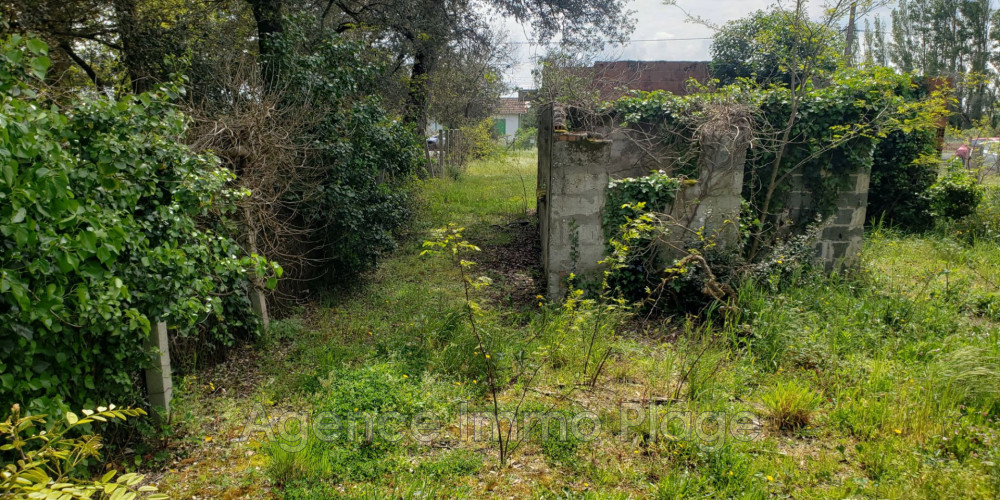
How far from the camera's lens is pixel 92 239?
2746 millimetres

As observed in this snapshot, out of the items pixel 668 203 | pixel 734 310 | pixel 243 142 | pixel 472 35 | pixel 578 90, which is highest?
pixel 472 35

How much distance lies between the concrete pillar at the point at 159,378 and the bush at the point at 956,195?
1092 centimetres

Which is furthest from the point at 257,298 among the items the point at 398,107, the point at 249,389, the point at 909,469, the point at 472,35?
the point at 472,35

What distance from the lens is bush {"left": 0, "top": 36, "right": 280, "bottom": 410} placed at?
2.57 m

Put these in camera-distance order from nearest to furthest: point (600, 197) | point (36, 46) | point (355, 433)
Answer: point (36, 46), point (355, 433), point (600, 197)

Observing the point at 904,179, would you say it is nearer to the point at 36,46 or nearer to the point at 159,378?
the point at 159,378

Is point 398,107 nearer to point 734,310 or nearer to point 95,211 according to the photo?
point 734,310

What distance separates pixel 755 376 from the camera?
447cm

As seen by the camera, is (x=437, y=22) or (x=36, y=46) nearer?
(x=36, y=46)

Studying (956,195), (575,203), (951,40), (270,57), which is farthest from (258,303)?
(951,40)

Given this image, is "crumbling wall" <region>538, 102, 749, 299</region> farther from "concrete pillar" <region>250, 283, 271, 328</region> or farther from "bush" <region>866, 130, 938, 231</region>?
"bush" <region>866, 130, 938, 231</region>

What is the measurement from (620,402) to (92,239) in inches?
132

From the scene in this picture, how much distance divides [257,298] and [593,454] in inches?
141

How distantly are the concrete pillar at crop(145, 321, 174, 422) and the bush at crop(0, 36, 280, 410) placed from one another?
109 millimetres
